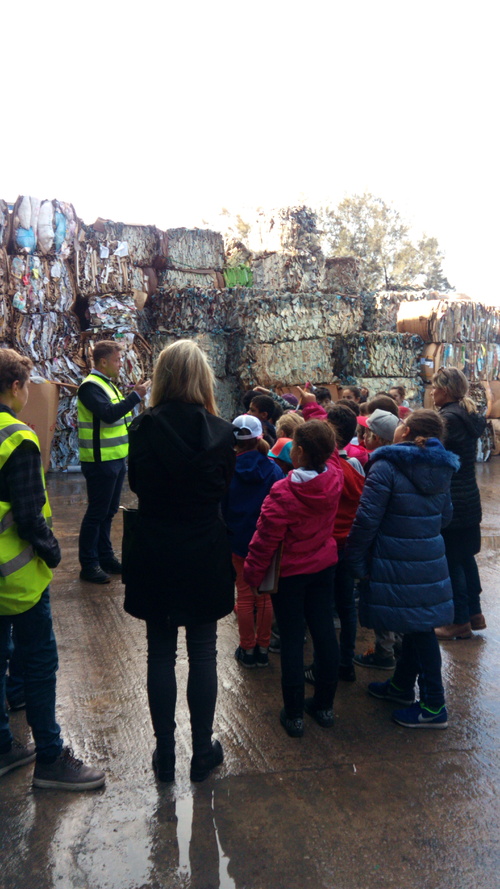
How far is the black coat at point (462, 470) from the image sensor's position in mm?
4129

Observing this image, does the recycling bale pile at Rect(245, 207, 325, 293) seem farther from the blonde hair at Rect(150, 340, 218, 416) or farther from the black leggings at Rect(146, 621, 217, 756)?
the black leggings at Rect(146, 621, 217, 756)

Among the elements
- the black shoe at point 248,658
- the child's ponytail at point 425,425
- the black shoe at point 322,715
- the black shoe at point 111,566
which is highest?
the child's ponytail at point 425,425

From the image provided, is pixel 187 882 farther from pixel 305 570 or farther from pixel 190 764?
pixel 305 570

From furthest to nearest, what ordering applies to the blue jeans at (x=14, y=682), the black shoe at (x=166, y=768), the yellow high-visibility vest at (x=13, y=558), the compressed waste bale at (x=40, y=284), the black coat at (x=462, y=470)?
the compressed waste bale at (x=40, y=284) < the black coat at (x=462, y=470) < the blue jeans at (x=14, y=682) < the black shoe at (x=166, y=768) < the yellow high-visibility vest at (x=13, y=558)

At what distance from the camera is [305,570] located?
10.0 feet

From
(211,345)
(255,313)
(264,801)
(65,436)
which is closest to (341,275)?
(255,313)

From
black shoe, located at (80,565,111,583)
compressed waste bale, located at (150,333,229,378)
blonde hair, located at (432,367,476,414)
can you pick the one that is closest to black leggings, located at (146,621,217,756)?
blonde hair, located at (432,367,476,414)

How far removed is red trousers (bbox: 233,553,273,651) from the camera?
12.0 feet

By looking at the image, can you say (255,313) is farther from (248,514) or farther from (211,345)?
(248,514)

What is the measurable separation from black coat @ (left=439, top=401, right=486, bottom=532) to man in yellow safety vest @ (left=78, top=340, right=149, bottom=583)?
2193 millimetres

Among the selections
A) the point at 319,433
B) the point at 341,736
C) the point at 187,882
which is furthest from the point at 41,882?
the point at 319,433

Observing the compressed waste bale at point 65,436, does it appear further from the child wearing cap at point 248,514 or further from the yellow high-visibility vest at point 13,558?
the yellow high-visibility vest at point 13,558

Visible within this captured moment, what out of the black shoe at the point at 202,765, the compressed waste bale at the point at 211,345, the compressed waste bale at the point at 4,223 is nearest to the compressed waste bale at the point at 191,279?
the compressed waste bale at the point at 211,345

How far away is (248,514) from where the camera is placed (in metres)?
3.72
